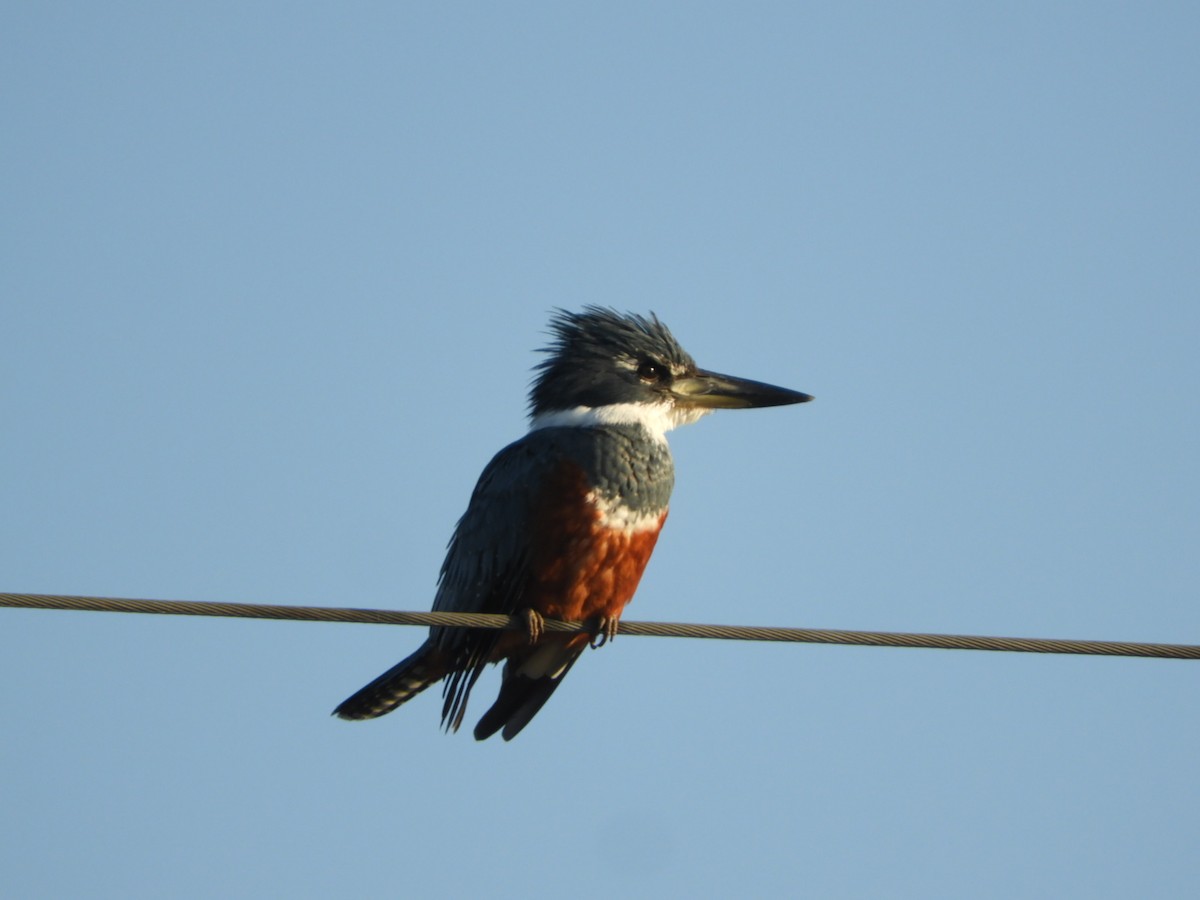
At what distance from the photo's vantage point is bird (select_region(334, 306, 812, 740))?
5.67 metres

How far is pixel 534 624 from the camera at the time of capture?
5555mm

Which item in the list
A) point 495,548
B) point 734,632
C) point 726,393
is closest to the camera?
point 734,632

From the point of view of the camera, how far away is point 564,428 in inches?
240

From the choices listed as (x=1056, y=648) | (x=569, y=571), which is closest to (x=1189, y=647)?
(x=1056, y=648)

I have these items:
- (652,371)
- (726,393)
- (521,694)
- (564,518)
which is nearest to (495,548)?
(564,518)

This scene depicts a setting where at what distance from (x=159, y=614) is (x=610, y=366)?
2981mm

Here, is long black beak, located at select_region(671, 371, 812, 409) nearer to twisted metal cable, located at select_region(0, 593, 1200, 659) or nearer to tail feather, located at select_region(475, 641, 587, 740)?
tail feather, located at select_region(475, 641, 587, 740)

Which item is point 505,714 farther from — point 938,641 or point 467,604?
point 938,641

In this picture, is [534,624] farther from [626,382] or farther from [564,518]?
[626,382]

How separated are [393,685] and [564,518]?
1084mm

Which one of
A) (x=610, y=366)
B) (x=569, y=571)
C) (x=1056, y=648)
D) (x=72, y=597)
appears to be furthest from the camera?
(x=610, y=366)

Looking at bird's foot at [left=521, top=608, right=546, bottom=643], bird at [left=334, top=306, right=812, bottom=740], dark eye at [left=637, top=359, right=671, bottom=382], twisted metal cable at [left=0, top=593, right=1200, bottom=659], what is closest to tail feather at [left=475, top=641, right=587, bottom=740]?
bird at [left=334, top=306, right=812, bottom=740]

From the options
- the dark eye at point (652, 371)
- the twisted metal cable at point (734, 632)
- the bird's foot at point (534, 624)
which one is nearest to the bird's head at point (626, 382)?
the dark eye at point (652, 371)

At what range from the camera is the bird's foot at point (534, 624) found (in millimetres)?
5547
